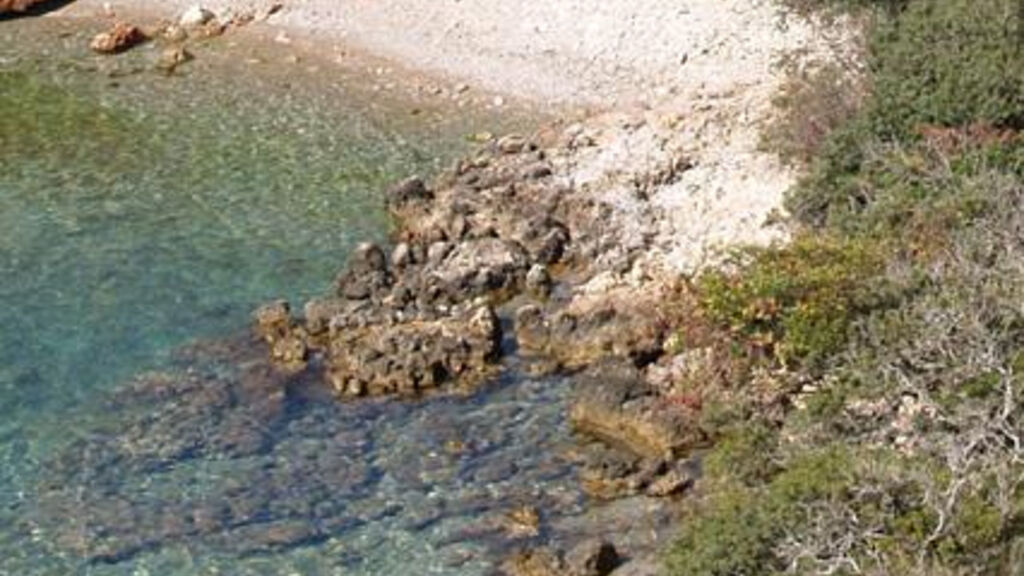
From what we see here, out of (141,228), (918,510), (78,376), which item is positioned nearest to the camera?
(918,510)

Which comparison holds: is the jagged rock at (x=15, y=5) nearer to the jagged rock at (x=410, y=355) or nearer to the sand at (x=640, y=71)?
the sand at (x=640, y=71)

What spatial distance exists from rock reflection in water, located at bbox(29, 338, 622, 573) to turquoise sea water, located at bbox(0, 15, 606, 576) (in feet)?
0.19

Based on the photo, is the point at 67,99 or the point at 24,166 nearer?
the point at 24,166

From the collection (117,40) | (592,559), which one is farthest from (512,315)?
(117,40)

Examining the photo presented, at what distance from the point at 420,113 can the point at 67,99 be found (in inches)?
389

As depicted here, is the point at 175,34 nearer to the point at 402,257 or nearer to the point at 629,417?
the point at 402,257

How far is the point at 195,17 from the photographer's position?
50.5 m

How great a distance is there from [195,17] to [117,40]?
2.59 meters

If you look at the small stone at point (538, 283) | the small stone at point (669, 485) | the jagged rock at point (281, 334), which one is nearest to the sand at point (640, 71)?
the small stone at point (538, 283)

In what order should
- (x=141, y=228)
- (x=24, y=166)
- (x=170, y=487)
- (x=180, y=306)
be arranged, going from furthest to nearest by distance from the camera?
(x=24, y=166), (x=141, y=228), (x=180, y=306), (x=170, y=487)

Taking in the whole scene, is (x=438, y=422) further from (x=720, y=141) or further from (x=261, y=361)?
(x=720, y=141)

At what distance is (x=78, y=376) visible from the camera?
31484 millimetres

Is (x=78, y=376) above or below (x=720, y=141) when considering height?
below

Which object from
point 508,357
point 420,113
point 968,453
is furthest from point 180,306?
point 968,453
